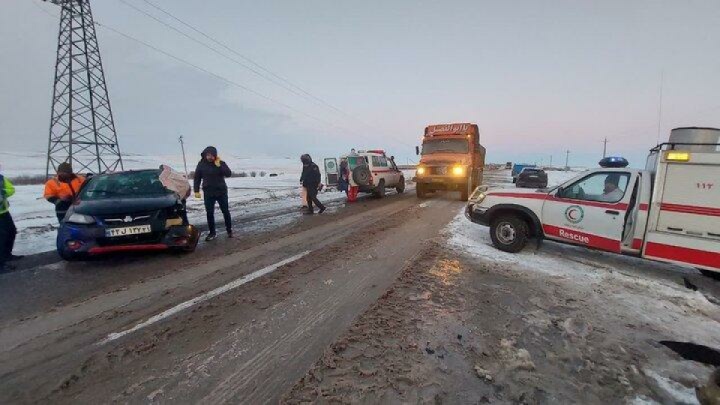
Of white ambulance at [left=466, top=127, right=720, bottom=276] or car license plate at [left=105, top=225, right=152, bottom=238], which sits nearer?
white ambulance at [left=466, top=127, right=720, bottom=276]

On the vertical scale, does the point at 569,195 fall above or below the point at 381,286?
above

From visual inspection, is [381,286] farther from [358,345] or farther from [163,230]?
[163,230]

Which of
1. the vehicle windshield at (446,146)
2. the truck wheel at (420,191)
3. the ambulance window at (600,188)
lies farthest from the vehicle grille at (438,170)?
the ambulance window at (600,188)

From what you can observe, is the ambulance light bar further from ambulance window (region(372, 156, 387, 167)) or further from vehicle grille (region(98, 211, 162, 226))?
ambulance window (region(372, 156, 387, 167))

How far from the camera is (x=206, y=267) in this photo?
5.14 m

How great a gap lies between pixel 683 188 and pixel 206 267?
713cm

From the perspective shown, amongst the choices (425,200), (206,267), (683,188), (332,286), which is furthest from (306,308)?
(425,200)

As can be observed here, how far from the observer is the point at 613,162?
5.96 meters

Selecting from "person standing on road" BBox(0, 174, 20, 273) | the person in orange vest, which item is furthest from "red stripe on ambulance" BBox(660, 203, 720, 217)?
"person standing on road" BBox(0, 174, 20, 273)

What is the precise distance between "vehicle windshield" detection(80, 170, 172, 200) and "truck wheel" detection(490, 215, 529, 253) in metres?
6.30

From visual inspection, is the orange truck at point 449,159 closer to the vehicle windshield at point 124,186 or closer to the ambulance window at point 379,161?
the ambulance window at point 379,161

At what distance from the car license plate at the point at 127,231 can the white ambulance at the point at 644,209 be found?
6.13 meters

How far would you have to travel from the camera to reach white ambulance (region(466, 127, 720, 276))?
15.3ft

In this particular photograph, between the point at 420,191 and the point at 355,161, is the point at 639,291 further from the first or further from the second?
the point at 355,161
